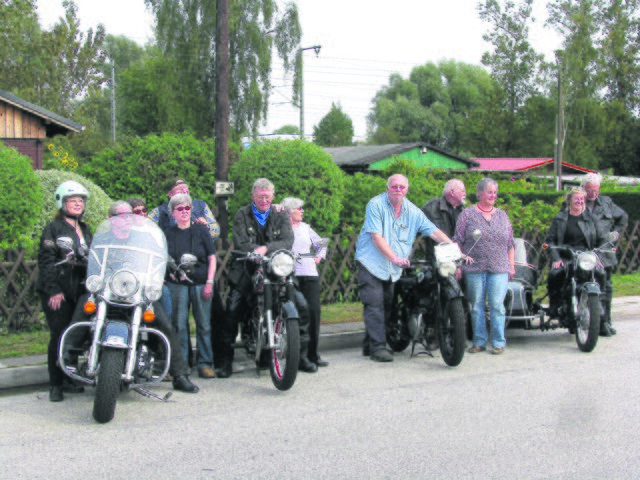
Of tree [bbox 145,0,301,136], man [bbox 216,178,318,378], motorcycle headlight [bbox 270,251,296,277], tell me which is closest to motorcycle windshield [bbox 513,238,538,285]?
man [bbox 216,178,318,378]

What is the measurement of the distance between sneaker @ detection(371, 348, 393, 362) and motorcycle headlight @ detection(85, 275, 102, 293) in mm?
3155

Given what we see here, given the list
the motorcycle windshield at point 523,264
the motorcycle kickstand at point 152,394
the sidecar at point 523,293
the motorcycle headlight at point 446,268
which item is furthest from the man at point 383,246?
the motorcycle kickstand at point 152,394

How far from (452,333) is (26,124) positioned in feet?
58.7

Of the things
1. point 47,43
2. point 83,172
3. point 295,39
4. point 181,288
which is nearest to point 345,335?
point 181,288

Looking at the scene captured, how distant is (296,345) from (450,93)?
7659 cm

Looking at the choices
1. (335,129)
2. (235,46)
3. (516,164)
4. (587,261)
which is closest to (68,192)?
(587,261)

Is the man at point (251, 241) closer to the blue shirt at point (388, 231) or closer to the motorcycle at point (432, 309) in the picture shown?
Result: the blue shirt at point (388, 231)

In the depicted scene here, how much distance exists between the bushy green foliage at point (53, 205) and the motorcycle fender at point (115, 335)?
4.81 m

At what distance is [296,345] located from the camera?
6.28m

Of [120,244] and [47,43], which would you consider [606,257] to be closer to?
[120,244]

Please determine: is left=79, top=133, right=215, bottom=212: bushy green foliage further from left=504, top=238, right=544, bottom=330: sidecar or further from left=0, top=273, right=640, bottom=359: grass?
left=504, top=238, right=544, bottom=330: sidecar

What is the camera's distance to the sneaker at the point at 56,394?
621 centimetres

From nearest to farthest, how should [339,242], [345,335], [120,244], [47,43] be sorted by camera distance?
[120,244] < [345,335] < [339,242] < [47,43]

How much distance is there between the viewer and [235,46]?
38188 mm
